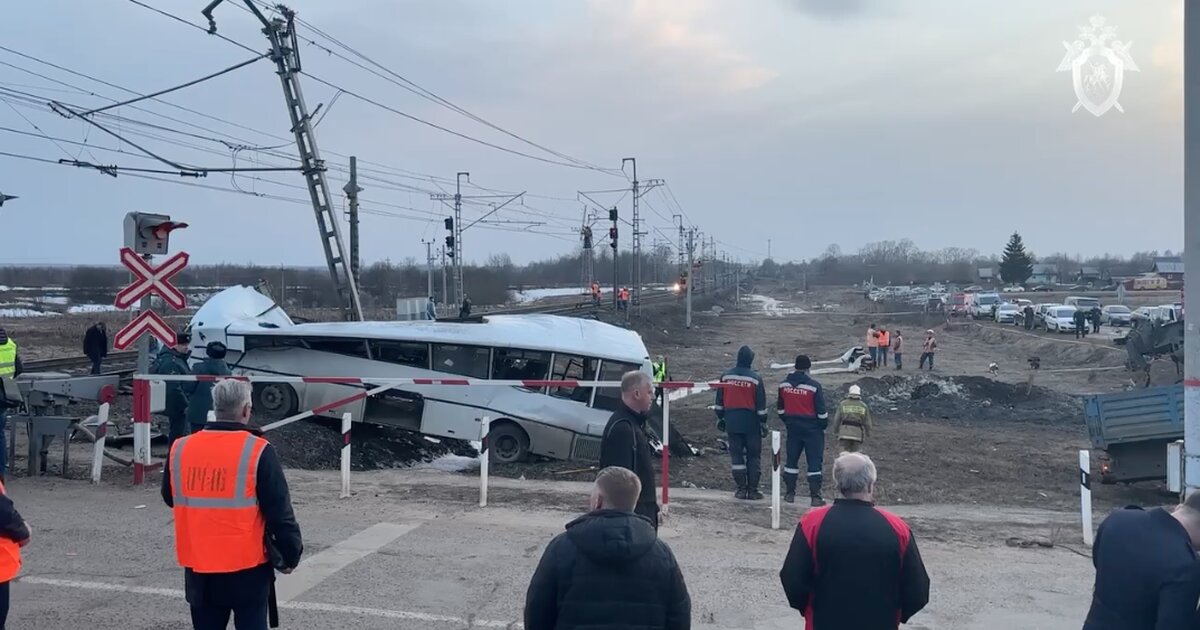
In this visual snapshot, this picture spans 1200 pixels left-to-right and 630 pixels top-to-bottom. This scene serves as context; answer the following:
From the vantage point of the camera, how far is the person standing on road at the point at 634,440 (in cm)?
561

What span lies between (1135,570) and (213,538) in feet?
13.0

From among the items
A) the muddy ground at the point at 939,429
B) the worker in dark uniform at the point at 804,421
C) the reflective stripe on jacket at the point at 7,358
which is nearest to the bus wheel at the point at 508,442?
the muddy ground at the point at 939,429

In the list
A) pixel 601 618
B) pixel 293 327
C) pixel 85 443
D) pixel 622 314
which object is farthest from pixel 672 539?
pixel 622 314

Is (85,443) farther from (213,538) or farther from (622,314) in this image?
(622,314)

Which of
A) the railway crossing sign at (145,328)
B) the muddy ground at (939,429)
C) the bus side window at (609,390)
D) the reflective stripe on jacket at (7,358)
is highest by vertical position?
the railway crossing sign at (145,328)

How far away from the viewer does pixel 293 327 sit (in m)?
15.4

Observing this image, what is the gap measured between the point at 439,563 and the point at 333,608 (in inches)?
50.9

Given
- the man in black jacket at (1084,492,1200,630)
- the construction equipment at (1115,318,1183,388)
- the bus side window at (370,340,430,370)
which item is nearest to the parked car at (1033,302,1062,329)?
the construction equipment at (1115,318,1183,388)

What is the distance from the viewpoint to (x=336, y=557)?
25.7ft

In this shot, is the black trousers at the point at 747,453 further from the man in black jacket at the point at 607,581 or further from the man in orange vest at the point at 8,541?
the man in orange vest at the point at 8,541

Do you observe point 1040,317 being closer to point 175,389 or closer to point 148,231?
point 175,389

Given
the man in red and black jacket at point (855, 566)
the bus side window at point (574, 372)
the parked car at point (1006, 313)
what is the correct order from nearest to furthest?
the man in red and black jacket at point (855, 566) → the bus side window at point (574, 372) → the parked car at point (1006, 313)

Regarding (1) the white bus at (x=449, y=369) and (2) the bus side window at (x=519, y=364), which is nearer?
(1) the white bus at (x=449, y=369)

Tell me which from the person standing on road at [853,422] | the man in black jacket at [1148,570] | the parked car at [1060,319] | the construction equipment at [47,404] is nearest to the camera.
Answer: the man in black jacket at [1148,570]
